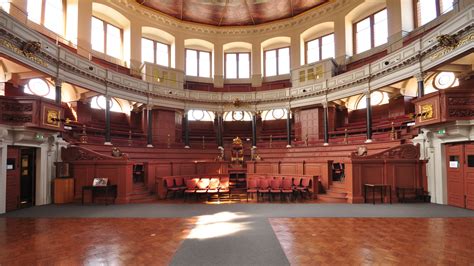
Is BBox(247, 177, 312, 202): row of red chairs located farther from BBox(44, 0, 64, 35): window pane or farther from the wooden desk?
BBox(44, 0, 64, 35): window pane

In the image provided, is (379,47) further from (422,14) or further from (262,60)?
(262,60)

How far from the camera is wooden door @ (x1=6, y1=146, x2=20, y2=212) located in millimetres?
8648

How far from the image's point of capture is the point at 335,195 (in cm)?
1052

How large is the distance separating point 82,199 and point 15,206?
1.85m

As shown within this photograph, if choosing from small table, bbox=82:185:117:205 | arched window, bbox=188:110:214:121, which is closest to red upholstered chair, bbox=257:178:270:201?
small table, bbox=82:185:117:205

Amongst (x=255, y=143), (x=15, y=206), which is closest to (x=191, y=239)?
(x=15, y=206)

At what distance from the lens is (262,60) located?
70.0 feet

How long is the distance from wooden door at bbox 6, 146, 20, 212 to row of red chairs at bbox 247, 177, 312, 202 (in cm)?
760

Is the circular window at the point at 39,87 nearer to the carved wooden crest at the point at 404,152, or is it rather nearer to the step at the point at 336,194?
the step at the point at 336,194

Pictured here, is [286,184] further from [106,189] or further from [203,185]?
[106,189]

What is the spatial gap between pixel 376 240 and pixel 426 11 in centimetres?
1403

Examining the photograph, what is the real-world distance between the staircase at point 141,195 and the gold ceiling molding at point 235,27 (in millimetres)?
11744

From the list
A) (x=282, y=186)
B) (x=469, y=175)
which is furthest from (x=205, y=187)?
(x=469, y=175)

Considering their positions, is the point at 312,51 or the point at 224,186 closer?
the point at 224,186
